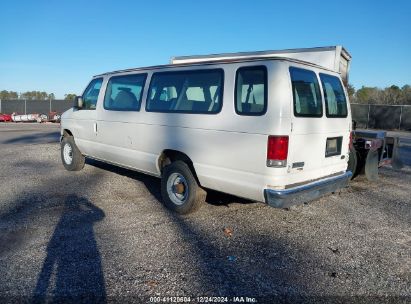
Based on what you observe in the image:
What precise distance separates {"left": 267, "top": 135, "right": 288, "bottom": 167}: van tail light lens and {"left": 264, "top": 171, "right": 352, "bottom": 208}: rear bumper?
12.9 inches

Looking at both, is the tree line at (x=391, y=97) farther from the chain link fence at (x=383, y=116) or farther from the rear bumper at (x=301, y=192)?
the rear bumper at (x=301, y=192)

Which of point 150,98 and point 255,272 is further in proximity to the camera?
point 150,98

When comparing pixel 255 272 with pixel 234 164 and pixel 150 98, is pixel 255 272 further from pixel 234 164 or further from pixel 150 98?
pixel 150 98

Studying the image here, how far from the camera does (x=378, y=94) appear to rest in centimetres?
4309

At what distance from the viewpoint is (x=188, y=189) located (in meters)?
5.23

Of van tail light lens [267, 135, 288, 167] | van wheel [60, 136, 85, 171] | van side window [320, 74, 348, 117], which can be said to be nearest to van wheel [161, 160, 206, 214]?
van tail light lens [267, 135, 288, 167]

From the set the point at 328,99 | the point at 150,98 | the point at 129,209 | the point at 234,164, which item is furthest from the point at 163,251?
the point at 328,99

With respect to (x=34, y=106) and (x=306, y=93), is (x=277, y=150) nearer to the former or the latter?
(x=306, y=93)

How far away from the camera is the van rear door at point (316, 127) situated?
4.42 meters

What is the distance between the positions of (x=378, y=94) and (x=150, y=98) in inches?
1703

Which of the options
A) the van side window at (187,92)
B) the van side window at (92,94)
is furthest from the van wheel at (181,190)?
the van side window at (92,94)

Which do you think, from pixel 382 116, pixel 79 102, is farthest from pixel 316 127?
pixel 382 116

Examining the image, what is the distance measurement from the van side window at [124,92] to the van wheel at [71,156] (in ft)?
5.92

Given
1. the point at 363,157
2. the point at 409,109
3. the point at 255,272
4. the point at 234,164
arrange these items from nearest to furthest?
the point at 255,272 → the point at 234,164 → the point at 363,157 → the point at 409,109
